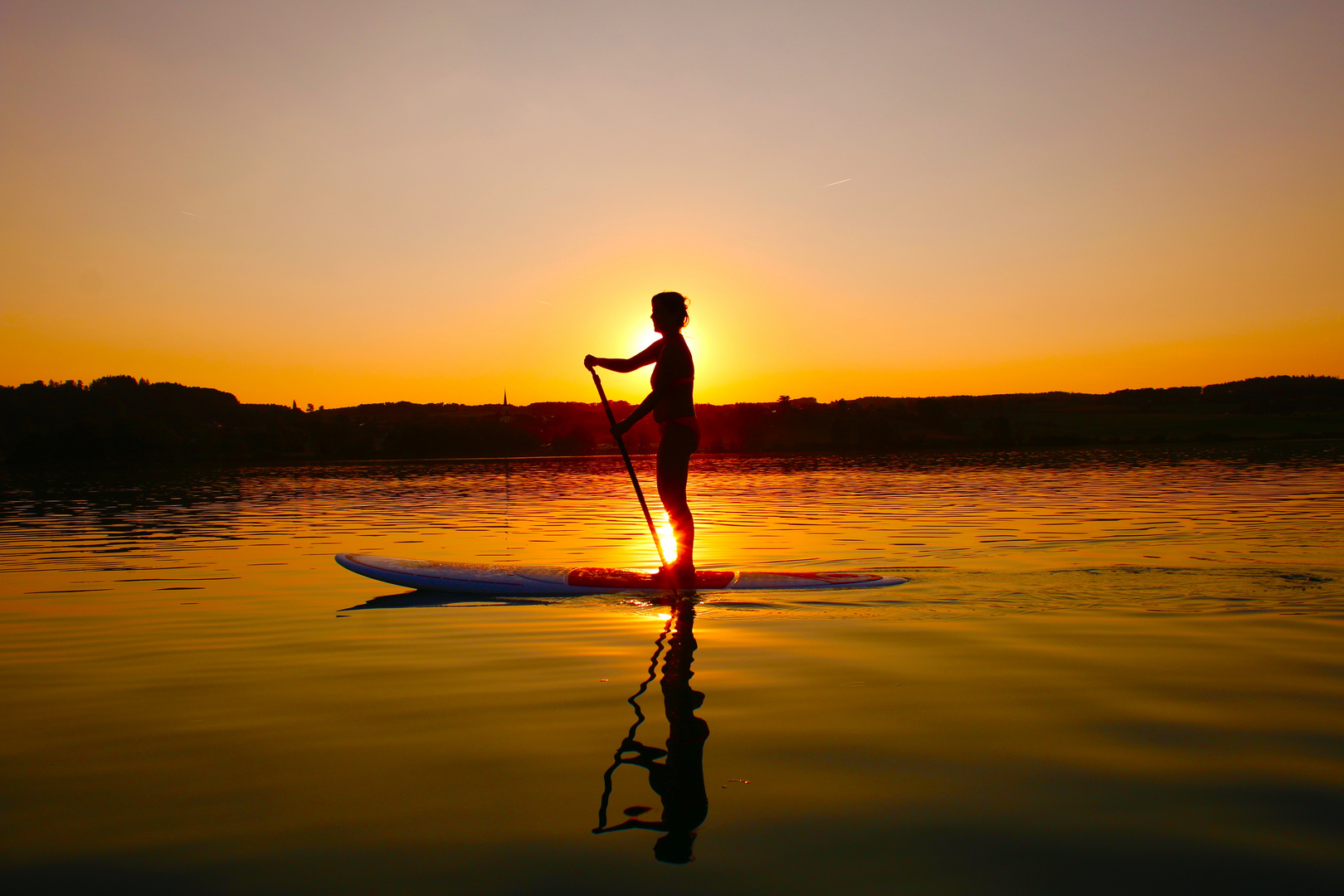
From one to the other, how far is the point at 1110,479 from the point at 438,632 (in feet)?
95.9

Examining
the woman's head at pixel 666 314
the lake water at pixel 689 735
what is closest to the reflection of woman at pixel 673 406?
the woman's head at pixel 666 314

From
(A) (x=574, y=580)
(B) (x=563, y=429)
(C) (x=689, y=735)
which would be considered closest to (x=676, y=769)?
(C) (x=689, y=735)

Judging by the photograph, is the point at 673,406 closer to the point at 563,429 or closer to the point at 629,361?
the point at 629,361

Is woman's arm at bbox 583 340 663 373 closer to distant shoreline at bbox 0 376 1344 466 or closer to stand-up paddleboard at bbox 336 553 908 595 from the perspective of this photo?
stand-up paddleboard at bbox 336 553 908 595

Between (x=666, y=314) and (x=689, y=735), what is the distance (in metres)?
5.08

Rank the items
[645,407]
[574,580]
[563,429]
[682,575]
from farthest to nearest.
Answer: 1. [563,429]
2. [574,580]
3. [682,575]
4. [645,407]

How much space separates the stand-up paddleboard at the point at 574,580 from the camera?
8.73 metres

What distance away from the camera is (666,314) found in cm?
852

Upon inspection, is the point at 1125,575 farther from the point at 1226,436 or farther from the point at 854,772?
the point at 1226,436

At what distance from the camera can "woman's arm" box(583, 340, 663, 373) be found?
863 cm

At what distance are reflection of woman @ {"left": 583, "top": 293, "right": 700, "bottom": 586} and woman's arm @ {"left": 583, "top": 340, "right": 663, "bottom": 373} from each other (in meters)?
0.01

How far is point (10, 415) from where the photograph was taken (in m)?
85.7

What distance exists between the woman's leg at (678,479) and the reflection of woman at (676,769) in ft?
10.0

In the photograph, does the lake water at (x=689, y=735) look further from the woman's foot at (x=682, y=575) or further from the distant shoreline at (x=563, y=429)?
the distant shoreline at (x=563, y=429)
